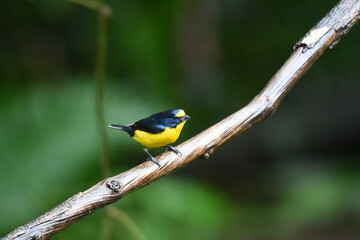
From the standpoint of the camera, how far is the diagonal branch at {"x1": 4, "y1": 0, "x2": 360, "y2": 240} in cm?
135

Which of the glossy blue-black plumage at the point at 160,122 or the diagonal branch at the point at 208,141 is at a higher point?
the glossy blue-black plumage at the point at 160,122

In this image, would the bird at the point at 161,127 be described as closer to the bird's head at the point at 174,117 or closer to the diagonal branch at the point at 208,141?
the bird's head at the point at 174,117

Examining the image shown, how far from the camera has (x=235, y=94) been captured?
636 cm

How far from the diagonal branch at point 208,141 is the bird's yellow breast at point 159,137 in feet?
0.52

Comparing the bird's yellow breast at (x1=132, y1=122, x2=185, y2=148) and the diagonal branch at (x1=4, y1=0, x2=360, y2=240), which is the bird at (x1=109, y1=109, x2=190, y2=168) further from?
the diagonal branch at (x1=4, y1=0, x2=360, y2=240)

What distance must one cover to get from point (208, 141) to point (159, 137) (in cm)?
23

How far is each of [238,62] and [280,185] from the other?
1.91m

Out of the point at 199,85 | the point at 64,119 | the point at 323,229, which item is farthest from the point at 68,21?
the point at 323,229

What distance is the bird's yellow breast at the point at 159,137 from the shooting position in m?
1.64

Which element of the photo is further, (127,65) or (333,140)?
(333,140)

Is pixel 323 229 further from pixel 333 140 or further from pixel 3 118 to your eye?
pixel 3 118

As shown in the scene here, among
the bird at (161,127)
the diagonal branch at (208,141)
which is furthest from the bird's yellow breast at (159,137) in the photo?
the diagonal branch at (208,141)

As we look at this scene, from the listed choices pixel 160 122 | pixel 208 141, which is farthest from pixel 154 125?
pixel 208 141

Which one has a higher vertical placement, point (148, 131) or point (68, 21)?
point (68, 21)
